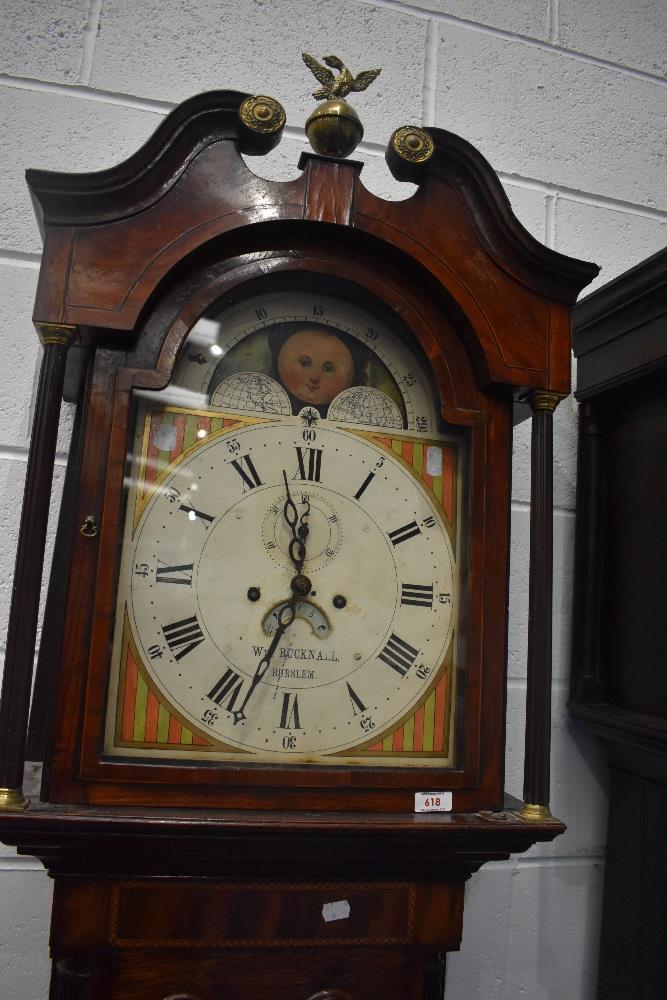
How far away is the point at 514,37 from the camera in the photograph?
112 cm

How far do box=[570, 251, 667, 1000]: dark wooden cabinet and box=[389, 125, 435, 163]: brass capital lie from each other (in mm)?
305

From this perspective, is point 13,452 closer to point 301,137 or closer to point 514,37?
point 301,137

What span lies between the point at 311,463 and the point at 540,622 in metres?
0.26

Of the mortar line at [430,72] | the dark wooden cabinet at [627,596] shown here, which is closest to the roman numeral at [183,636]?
the dark wooden cabinet at [627,596]

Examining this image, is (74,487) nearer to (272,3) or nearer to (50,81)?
(50,81)

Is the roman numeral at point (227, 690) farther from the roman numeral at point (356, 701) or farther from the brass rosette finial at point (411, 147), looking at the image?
the brass rosette finial at point (411, 147)

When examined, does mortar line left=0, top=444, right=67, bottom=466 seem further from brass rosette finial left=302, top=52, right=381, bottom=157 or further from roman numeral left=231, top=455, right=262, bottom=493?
brass rosette finial left=302, top=52, right=381, bottom=157

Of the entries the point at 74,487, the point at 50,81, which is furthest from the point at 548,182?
the point at 74,487

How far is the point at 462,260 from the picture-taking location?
75cm

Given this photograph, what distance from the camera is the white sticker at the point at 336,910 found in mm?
697

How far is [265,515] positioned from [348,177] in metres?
0.32

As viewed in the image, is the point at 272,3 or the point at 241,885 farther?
the point at 272,3

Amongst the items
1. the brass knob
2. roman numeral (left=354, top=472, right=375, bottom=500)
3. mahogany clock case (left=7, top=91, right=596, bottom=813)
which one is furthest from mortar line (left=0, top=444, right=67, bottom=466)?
roman numeral (left=354, top=472, right=375, bottom=500)

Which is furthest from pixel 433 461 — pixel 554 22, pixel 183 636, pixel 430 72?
pixel 554 22
